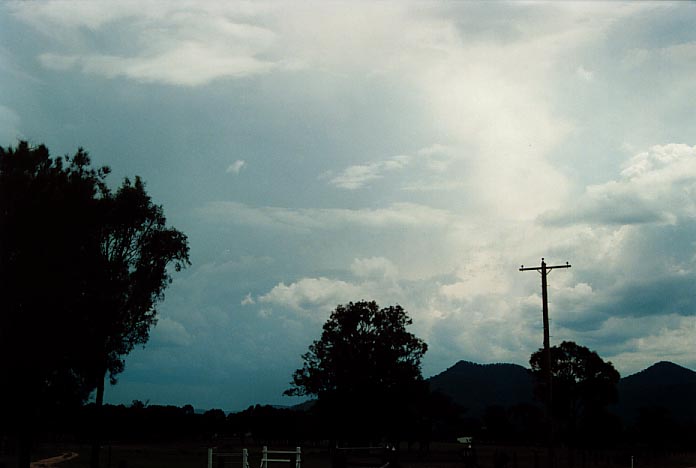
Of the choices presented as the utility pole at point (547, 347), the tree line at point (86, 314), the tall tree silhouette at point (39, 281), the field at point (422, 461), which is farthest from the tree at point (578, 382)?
the tall tree silhouette at point (39, 281)

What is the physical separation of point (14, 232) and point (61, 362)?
725 cm

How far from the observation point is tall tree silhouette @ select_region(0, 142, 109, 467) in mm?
36531

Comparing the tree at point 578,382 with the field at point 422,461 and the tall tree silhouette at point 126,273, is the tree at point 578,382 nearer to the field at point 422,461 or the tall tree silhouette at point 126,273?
the field at point 422,461

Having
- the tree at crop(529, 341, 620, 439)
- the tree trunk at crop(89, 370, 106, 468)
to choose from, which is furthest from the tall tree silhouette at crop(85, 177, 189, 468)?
the tree at crop(529, 341, 620, 439)

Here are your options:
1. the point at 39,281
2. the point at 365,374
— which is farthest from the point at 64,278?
the point at 365,374

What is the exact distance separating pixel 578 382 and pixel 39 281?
5577 cm

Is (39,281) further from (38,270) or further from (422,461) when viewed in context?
(422,461)

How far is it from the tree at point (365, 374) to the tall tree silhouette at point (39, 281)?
2973 cm

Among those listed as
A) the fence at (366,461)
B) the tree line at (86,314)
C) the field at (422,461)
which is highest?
the tree line at (86,314)

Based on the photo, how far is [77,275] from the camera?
3862 cm

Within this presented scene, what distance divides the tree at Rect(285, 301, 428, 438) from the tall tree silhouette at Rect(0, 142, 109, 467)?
29.7 meters

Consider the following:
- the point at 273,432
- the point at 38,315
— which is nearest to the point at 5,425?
the point at 38,315

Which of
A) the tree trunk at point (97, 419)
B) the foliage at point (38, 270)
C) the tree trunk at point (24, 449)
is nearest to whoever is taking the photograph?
the foliage at point (38, 270)

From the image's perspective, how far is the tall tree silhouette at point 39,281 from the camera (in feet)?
120
